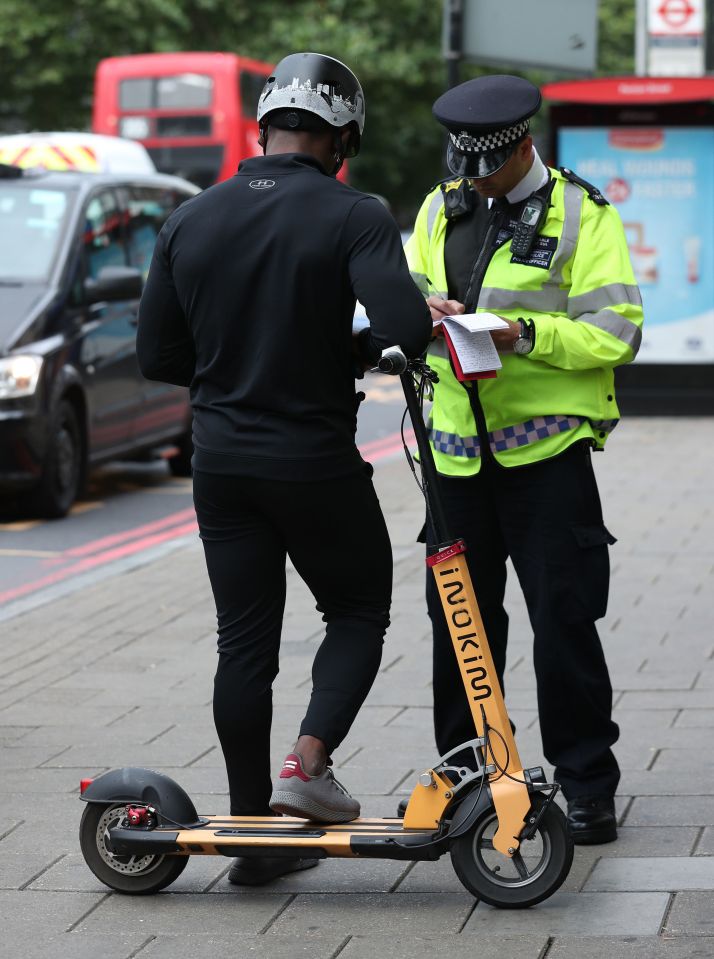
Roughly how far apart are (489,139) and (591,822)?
1.66 meters

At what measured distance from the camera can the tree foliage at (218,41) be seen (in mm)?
35656

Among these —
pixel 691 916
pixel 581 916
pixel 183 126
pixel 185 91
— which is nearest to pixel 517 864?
pixel 581 916

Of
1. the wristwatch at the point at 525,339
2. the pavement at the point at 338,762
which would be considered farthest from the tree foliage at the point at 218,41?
the wristwatch at the point at 525,339

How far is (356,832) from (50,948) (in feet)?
2.25

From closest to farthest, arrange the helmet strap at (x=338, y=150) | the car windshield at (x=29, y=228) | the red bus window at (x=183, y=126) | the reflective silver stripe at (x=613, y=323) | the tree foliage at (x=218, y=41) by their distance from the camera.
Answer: the helmet strap at (x=338, y=150) → the reflective silver stripe at (x=613, y=323) → the car windshield at (x=29, y=228) → the red bus window at (x=183, y=126) → the tree foliage at (x=218, y=41)

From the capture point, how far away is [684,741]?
17.3ft

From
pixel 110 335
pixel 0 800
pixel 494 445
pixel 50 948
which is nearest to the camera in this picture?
pixel 50 948

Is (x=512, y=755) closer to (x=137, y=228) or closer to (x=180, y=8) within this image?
(x=137, y=228)

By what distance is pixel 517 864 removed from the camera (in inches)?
151

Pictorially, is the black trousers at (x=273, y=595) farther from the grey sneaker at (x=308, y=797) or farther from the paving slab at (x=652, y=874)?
the paving slab at (x=652, y=874)

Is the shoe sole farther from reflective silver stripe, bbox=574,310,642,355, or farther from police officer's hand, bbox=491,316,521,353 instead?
reflective silver stripe, bbox=574,310,642,355

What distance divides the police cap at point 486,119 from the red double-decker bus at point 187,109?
23.6 meters

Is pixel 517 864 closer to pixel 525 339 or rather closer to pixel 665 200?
pixel 525 339

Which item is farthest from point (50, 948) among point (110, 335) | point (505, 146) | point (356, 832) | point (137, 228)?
point (137, 228)
